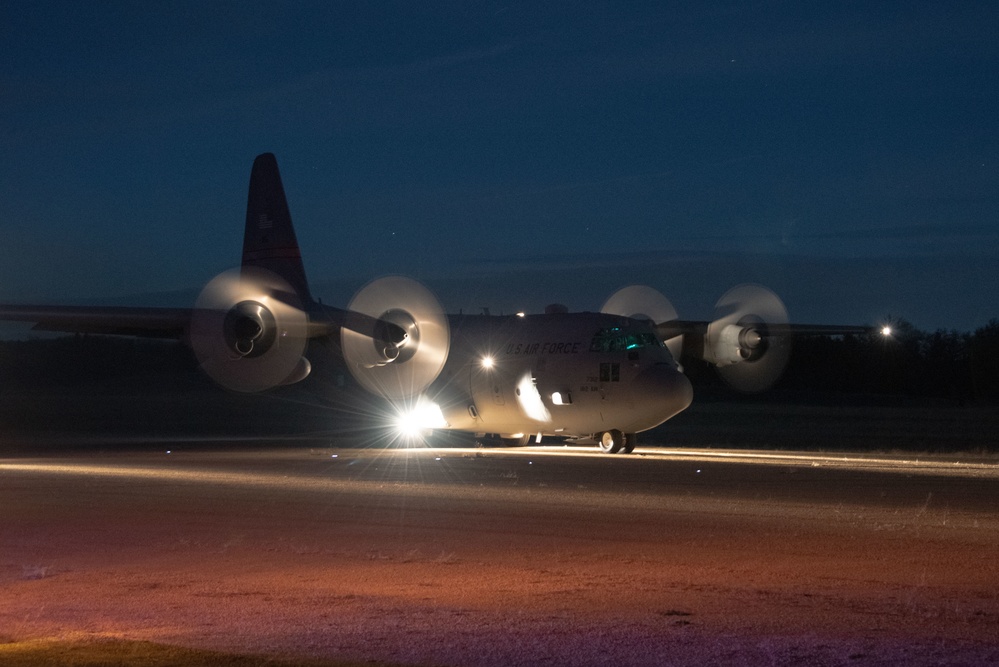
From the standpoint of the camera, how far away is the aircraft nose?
93.0 feet

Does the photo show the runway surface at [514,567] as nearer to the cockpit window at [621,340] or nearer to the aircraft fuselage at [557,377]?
the aircraft fuselage at [557,377]

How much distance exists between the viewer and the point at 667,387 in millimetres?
28391

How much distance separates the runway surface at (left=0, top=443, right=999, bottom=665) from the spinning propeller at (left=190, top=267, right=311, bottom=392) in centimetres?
1185

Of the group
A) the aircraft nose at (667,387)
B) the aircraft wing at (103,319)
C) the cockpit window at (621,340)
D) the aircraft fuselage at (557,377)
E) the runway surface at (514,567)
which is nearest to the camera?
the runway surface at (514,567)

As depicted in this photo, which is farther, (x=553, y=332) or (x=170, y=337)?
(x=170, y=337)

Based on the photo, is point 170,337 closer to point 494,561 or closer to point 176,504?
point 176,504

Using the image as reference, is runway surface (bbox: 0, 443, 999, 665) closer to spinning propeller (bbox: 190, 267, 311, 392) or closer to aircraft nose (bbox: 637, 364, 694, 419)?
aircraft nose (bbox: 637, 364, 694, 419)

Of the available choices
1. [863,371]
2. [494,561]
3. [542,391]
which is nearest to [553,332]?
[542,391]

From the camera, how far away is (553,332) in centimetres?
3212

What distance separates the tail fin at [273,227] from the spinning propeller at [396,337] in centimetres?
424

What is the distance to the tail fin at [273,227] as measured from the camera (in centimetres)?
3975

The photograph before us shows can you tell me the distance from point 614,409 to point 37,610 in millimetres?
21369

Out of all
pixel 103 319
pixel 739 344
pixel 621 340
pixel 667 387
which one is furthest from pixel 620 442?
pixel 103 319

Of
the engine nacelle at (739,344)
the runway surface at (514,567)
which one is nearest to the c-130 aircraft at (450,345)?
the engine nacelle at (739,344)
